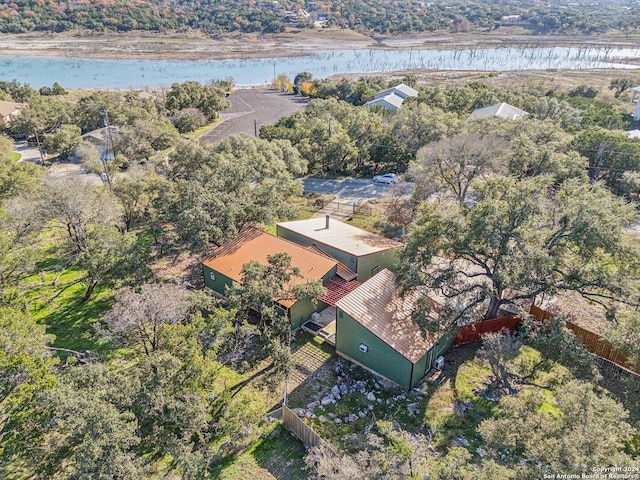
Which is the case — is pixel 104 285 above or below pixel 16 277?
below

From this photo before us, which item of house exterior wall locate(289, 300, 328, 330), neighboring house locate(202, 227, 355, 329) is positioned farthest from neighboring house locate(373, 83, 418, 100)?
house exterior wall locate(289, 300, 328, 330)

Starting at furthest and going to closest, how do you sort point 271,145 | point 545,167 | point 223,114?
1. point 223,114
2. point 271,145
3. point 545,167

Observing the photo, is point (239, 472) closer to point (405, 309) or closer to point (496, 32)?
point (405, 309)

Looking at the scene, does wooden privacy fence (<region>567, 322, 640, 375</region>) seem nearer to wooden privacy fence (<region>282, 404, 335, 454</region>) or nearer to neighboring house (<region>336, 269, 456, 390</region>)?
neighboring house (<region>336, 269, 456, 390</region>)

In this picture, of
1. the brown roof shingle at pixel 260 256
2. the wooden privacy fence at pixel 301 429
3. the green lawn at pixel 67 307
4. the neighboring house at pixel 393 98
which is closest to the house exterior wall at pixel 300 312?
the brown roof shingle at pixel 260 256

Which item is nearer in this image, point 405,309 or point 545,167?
point 405,309

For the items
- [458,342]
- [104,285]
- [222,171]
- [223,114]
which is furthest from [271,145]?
[223,114]

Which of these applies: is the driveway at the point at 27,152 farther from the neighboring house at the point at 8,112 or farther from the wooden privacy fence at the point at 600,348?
the wooden privacy fence at the point at 600,348
